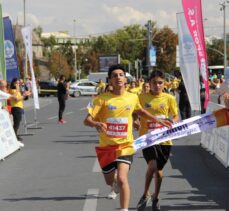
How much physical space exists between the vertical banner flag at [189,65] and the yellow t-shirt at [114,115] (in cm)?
720

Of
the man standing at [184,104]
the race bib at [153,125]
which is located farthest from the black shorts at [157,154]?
the man standing at [184,104]

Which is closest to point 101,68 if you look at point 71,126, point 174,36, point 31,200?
point 174,36

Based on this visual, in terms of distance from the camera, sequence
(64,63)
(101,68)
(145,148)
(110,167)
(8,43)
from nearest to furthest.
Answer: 1. (110,167)
2. (145,148)
3. (8,43)
4. (101,68)
5. (64,63)

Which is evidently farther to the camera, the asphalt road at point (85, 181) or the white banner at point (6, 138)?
the white banner at point (6, 138)

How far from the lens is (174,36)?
116 m

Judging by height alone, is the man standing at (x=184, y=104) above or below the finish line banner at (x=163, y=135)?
below

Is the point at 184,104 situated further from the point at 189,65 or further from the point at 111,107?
the point at 111,107

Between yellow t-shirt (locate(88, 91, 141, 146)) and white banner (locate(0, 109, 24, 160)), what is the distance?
19.9 feet

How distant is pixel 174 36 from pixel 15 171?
107 m


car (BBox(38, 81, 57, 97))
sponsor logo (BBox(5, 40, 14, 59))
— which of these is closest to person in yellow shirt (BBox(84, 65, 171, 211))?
sponsor logo (BBox(5, 40, 14, 59))

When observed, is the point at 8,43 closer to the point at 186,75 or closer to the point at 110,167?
the point at 186,75

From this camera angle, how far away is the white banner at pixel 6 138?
42.2ft

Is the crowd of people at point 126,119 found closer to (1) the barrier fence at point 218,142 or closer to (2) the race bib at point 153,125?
(2) the race bib at point 153,125

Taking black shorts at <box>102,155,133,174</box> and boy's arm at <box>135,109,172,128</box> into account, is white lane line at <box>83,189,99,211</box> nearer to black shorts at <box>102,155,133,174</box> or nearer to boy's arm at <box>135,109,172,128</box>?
black shorts at <box>102,155,133,174</box>
